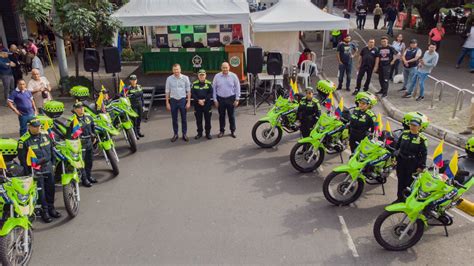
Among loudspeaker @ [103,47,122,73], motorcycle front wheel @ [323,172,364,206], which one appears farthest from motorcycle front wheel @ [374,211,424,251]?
loudspeaker @ [103,47,122,73]

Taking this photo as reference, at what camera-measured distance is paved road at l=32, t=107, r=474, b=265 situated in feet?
18.1

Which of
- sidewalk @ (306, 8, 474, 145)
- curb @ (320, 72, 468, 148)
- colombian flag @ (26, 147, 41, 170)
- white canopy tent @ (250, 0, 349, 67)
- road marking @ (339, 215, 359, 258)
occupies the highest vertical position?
white canopy tent @ (250, 0, 349, 67)

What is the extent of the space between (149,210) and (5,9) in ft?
54.3

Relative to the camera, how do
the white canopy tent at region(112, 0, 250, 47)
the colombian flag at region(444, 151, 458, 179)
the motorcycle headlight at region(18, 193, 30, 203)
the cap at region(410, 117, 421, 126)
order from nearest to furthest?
1. the colombian flag at region(444, 151, 458, 179)
2. the motorcycle headlight at region(18, 193, 30, 203)
3. the cap at region(410, 117, 421, 126)
4. the white canopy tent at region(112, 0, 250, 47)

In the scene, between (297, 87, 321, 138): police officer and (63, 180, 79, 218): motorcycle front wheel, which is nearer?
A: (63, 180, 79, 218): motorcycle front wheel

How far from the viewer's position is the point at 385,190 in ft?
23.8

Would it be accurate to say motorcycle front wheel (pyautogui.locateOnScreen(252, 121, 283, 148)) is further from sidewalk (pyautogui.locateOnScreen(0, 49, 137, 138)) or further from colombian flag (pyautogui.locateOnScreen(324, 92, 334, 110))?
sidewalk (pyautogui.locateOnScreen(0, 49, 137, 138))

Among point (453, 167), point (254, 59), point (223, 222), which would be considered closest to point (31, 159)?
point (223, 222)

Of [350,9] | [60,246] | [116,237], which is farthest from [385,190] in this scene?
[350,9]

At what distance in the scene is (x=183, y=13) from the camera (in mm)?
12516

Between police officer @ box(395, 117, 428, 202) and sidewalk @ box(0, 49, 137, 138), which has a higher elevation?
police officer @ box(395, 117, 428, 202)

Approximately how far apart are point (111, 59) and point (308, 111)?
664 centimetres

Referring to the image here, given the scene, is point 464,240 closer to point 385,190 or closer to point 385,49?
point 385,190

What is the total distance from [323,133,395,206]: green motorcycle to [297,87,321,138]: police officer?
1.74m
